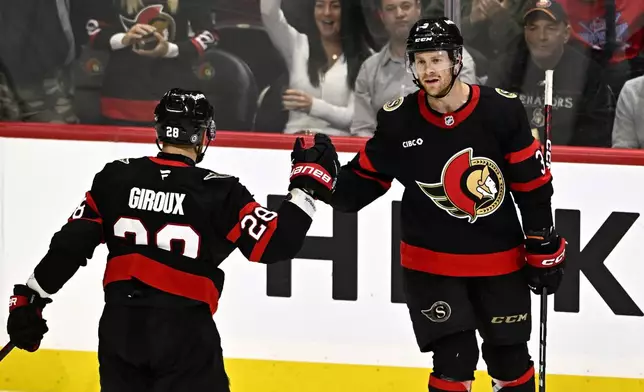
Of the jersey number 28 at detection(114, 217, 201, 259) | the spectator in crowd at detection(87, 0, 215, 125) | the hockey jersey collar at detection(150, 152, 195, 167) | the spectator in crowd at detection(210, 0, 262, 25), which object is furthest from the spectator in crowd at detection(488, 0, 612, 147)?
the jersey number 28 at detection(114, 217, 201, 259)

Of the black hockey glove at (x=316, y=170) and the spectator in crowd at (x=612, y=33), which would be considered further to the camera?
the spectator in crowd at (x=612, y=33)

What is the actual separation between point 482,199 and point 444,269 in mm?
209

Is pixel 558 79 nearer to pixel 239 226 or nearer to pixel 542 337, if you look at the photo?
pixel 542 337

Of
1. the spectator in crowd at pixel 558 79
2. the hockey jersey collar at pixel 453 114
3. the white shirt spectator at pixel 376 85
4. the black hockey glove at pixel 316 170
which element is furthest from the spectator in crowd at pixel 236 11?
the black hockey glove at pixel 316 170

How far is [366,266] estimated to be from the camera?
3635 mm

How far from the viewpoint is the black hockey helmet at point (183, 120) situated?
248 cm

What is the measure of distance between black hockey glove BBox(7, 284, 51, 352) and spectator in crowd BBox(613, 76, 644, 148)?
6.48ft

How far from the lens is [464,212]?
2785 mm

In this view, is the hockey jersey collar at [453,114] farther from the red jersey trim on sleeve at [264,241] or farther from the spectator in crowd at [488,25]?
the spectator in crowd at [488,25]

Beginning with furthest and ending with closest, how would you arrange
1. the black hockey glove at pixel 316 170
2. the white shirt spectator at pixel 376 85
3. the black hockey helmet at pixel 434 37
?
1. the white shirt spectator at pixel 376 85
2. the black hockey helmet at pixel 434 37
3. the black hockey glove at pixel 316 170

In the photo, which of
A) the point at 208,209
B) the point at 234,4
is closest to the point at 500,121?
the point at 208,209

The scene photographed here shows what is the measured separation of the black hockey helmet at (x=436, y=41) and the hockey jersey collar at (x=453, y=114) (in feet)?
0.23

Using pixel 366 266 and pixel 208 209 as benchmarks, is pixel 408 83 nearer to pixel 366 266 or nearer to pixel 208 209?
pixel 366 266

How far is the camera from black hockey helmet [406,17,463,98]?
2.70 meters
